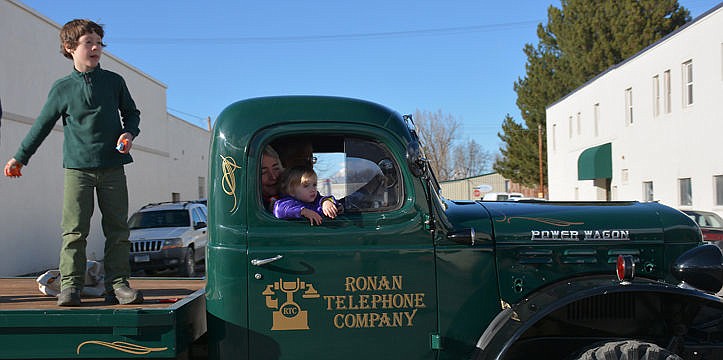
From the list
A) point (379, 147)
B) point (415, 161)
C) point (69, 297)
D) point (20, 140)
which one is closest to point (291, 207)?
point (379, 147)

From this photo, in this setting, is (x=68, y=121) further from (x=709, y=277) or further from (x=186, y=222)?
(x=186, y=222)

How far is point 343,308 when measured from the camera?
3.12 meters

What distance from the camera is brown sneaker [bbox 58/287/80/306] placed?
3.23 m

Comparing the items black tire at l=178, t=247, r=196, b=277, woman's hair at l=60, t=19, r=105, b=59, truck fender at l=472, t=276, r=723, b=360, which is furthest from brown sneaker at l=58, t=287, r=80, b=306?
black tire at l=178, t=247, r=196, b=277

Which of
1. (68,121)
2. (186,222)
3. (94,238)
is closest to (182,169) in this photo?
(94,238)

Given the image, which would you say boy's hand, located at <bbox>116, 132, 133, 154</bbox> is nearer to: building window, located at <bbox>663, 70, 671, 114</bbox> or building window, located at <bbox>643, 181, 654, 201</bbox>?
building window, located at <bbox>663, 70, 671, 114</bbox>

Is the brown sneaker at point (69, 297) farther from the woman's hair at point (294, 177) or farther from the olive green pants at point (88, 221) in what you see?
the woman's hair at point (294, 177)

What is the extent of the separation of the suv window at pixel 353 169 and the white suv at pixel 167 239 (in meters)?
9.13

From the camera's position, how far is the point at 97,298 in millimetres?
3604

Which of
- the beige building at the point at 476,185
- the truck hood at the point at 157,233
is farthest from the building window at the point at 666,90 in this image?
the beige building at the point at 476,185

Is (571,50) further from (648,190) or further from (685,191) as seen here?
(685,191)

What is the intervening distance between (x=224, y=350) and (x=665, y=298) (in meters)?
2.36

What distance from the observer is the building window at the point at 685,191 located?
18.3m

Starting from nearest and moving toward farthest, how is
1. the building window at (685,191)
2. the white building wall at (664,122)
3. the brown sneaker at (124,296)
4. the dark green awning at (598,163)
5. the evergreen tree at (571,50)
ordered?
the brown sneaker at (124,296) < the white building wall at (664,122) < the building window at (685,191) < the dark green awning at (598,163) < the evergreen tree at (571,50)
